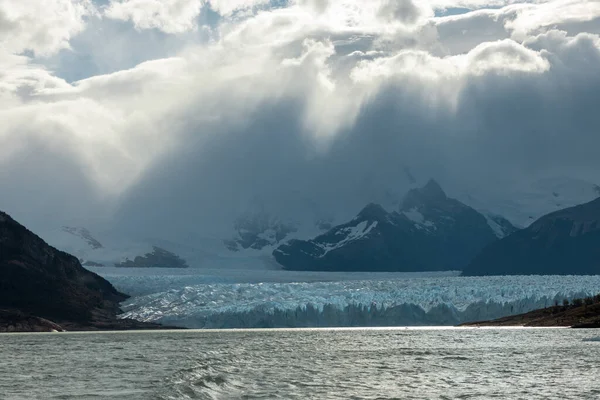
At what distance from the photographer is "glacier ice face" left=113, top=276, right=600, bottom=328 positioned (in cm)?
18462

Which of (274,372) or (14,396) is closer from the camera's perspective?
(14,396)

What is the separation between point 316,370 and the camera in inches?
3095

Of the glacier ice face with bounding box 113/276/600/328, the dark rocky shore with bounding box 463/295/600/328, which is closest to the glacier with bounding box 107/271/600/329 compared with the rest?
Answer: the glacier ice face with bounding box 113/276/600/328

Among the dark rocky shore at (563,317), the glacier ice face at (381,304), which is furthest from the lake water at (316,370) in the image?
the glacier ice face at (381,304)

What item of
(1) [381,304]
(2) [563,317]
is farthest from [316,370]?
(1) [381,304]

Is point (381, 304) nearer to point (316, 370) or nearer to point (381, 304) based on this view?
point (381, 304)

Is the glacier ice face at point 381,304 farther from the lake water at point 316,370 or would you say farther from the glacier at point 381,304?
the lake water at point 316,370

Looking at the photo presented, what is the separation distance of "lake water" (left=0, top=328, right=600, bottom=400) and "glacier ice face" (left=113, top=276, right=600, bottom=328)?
65.2m

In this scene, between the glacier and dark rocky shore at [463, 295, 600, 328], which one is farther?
the glacier

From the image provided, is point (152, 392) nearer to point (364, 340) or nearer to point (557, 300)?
point (364, 340)

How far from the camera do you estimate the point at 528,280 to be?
646 feet

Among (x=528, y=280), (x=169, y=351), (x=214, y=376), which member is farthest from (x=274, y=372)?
(x=528, y=280)

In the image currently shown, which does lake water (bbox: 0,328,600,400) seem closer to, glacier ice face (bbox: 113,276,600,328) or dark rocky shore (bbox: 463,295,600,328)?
dark rocky shore (bbox: 463,295,600,328)

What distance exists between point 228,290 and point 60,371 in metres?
118
